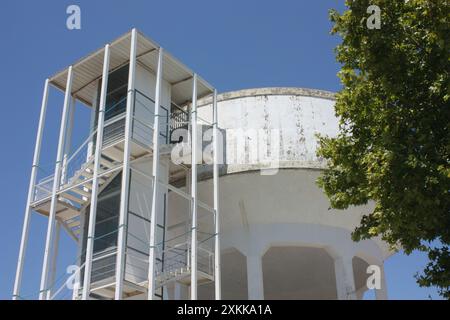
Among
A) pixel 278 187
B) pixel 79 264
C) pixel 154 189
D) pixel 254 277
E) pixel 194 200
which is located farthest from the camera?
pixel 254 277

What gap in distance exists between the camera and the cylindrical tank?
21375 millimetres

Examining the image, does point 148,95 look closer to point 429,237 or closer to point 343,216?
point 343,216

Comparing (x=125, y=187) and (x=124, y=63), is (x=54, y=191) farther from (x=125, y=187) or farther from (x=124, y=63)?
(x=124, y=63)

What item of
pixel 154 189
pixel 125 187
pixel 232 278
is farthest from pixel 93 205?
Result: pixel 232 278

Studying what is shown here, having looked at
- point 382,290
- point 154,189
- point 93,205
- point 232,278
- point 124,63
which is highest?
point 124,63

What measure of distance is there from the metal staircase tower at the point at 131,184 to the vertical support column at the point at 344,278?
15.0ft

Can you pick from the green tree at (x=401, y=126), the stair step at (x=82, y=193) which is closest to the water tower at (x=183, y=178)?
the stair step at (x=82, y=193)

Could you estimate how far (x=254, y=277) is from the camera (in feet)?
71.4

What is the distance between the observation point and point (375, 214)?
494 inches

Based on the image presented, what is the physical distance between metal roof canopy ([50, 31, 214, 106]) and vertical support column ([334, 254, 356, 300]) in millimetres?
7729

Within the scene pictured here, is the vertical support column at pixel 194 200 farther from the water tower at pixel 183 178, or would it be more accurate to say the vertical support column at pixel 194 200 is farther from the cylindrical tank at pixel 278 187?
the cylindrical tank at pixel 278 187

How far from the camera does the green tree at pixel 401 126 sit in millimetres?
11516

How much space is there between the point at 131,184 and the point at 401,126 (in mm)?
10164

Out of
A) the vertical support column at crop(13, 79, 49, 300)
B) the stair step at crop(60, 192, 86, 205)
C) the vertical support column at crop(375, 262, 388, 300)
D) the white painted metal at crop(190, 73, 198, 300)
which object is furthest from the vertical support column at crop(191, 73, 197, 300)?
the vertical support column at crop(375, 262, 388, 300)
